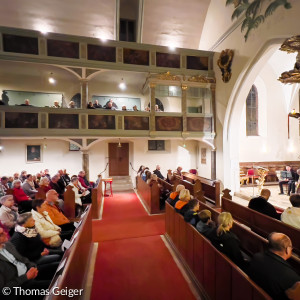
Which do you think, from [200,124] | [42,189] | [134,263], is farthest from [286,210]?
[200,124]

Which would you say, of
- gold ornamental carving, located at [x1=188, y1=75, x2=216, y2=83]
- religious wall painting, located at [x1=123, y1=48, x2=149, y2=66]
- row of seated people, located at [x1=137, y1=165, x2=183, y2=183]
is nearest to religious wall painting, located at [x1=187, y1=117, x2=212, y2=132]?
gold ornamental carving, located at [x1=188, y1=75, x2=216, y2=83]

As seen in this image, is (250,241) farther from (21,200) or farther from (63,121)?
(63,121)

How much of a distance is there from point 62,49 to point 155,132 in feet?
16.6

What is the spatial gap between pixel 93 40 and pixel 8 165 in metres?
7.42

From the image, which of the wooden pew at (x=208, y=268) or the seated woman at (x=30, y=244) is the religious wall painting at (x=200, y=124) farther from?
the seated woman at (x=30, y=244)

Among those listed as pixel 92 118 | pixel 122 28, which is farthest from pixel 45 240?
pixel 122 28

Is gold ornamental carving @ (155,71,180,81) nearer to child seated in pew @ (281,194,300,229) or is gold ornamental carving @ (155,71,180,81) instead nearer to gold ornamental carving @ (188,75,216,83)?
gold ornamental carving @ (188,75,216,83)

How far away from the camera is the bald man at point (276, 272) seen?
1819 millimetres

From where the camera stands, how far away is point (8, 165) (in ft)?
33.8

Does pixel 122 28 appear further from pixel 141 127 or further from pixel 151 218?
pixel 151 218

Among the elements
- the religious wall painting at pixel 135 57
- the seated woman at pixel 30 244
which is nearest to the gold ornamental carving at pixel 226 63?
the religious wall painting at pixel 135 57

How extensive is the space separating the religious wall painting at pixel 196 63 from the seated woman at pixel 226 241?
8.42m

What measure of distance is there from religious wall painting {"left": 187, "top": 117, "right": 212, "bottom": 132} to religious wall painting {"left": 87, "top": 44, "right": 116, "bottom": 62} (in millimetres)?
4381

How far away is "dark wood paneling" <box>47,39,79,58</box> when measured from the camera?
26.4 feet
